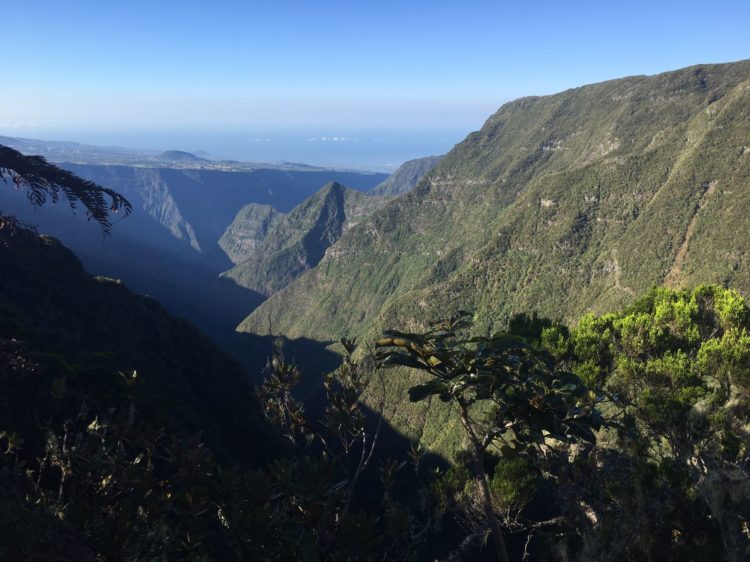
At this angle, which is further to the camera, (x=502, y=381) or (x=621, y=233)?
(x=621, y=233)

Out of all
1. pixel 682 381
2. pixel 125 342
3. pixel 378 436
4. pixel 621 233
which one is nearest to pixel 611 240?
pixel 621 233

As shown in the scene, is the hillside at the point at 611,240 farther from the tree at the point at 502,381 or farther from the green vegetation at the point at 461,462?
the tree at the point at 502,381

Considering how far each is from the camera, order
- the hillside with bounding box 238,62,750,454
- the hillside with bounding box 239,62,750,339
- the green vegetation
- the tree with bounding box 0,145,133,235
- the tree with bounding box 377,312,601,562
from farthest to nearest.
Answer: the hillside with bounding box 239,62,750,339 → the hillside with bounding box 238,62,750,454 → the tree with bounding box 0,145,133,235 → the green vegetation → the tree with bounding box 377,312,601,562

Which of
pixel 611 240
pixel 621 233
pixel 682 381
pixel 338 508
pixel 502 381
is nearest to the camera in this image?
pixel 502 381

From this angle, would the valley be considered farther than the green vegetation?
Yes

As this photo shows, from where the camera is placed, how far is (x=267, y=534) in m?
7.49

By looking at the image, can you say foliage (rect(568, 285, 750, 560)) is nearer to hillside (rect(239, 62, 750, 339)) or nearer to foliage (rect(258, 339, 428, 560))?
foliage (rect(258, 339, 428, 560))

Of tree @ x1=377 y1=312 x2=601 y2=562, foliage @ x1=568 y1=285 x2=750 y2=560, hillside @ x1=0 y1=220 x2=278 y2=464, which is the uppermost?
tree @ x1=377 y1=312 x2=601 y2=562

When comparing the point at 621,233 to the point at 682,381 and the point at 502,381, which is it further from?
the point at 502,381

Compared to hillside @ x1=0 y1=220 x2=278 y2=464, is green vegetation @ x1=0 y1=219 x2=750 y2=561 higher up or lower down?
higher up

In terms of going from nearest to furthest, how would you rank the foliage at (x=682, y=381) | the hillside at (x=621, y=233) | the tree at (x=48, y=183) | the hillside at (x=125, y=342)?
the foliage at (x=682, y=381)
the tree at (x=48, y=183)
the hillside at (x=125, y=342)
the hillside at (x=621, y=233)

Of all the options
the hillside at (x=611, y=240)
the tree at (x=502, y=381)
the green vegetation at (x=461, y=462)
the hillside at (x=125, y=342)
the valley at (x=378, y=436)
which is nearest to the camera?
the tree at (x=502, y=381)

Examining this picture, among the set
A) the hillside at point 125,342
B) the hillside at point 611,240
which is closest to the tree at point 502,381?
the hillside at point 125,342

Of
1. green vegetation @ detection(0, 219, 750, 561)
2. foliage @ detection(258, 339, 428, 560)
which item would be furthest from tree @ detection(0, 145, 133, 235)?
foliage @ detection(258, 339, 428, 560)
